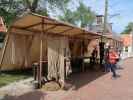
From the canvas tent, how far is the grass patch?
0.52 m

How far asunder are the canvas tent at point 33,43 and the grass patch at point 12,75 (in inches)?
20.3

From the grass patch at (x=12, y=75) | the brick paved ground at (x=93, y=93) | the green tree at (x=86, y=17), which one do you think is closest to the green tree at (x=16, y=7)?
the grass patch at (x=12, y=75)

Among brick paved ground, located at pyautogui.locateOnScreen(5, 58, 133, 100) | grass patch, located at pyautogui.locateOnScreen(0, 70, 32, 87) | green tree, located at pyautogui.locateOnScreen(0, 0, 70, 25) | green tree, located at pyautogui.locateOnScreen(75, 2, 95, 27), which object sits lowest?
brick paved ground, located at pyautogui.locateOnScreen(5, 58, 133, 100)

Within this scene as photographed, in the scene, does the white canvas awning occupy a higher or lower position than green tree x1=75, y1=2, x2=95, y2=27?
lower

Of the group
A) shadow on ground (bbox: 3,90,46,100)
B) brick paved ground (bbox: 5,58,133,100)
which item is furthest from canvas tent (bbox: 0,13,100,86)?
shadow on ground (bbox: 3,90,46,100)

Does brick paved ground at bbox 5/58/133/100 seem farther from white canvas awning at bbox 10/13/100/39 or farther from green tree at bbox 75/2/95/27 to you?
green tree at bbox 75/2/95/27

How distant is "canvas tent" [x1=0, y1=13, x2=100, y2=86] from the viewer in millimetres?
13094

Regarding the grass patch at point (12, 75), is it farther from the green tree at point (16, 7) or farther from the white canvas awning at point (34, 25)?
the green tree at point (16, 7)

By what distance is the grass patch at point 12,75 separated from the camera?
14.6 metres

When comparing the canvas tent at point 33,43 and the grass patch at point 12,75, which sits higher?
the canvas tent at point 33,43

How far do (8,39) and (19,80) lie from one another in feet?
7.44

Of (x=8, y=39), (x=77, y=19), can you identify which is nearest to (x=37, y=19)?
(x=8, y=39)

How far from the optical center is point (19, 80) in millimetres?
15062

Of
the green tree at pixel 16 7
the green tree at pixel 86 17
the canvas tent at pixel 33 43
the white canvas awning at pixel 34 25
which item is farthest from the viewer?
the green tree at pixel 86 17
